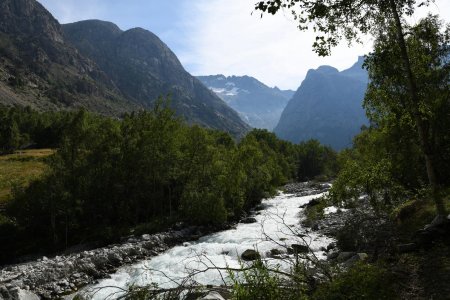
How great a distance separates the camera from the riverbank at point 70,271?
2536 cm

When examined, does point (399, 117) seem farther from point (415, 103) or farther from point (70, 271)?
point (70, 271)

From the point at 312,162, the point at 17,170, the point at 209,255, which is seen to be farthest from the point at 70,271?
the point at 312,162

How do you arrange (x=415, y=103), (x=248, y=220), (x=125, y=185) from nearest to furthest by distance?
(x=415, y=103), (x=248, y=220), (x=125, y=185)

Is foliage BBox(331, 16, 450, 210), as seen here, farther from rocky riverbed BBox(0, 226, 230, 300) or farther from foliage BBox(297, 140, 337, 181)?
foliage BBox(297, 140, 337, 181)

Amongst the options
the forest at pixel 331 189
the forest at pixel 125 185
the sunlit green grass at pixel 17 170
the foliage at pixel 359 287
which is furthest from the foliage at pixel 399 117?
the sunlit green grass at pixel 17 170

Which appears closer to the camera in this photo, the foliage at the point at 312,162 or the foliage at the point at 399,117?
the foliage at the point at 399,117

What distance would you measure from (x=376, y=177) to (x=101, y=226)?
122 feet

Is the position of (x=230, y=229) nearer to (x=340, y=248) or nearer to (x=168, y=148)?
(x=168, y=148)

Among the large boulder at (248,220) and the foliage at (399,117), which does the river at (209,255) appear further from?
the foliage at (399,117)

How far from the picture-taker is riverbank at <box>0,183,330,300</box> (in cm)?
2536

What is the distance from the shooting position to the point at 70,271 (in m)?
28.6

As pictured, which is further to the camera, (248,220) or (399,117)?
(248,220)

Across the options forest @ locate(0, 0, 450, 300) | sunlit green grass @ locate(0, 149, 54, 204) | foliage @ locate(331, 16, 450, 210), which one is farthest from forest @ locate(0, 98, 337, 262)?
foliage @ locate(331, 16, 450, 210)

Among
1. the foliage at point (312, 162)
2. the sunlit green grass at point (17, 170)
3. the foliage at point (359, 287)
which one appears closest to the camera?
the foliage at point (359, 287)
